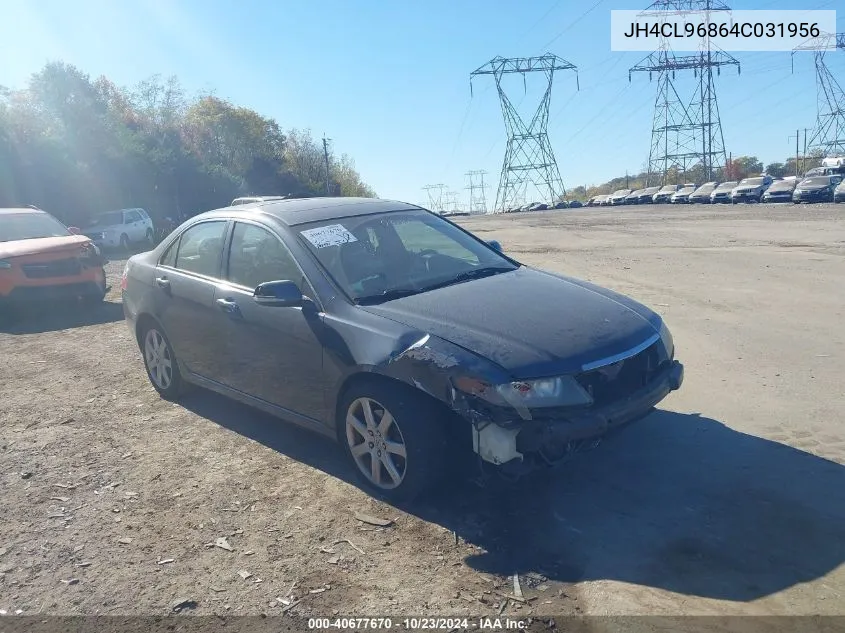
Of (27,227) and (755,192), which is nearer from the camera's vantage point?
(27,227)

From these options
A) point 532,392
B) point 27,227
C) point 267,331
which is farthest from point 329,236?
point 27,227

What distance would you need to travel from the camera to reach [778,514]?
3650 mm

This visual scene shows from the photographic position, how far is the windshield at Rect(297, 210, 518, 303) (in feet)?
15.1

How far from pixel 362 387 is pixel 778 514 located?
2261 mm

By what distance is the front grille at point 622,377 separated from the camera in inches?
149

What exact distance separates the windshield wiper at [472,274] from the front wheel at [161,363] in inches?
97.9

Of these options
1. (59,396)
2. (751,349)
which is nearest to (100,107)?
(59,396)

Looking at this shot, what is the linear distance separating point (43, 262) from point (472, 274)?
8132 millimetres

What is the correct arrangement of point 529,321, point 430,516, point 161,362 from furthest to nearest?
point 161,362, point 529,321, point 430,516

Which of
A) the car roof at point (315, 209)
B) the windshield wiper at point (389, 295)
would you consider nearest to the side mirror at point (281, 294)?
the windshield wiper at point (389, 295)

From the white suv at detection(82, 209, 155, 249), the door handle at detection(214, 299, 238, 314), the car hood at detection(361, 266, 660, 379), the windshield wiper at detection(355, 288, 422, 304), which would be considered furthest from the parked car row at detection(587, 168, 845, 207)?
the door handle at detection(214, 299, 238, 314)

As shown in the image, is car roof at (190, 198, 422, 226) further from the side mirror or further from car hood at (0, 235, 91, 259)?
car hood at (0, 235, 91, 259)

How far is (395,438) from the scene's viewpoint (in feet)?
13.0

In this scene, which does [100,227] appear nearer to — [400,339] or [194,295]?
[194,295]
